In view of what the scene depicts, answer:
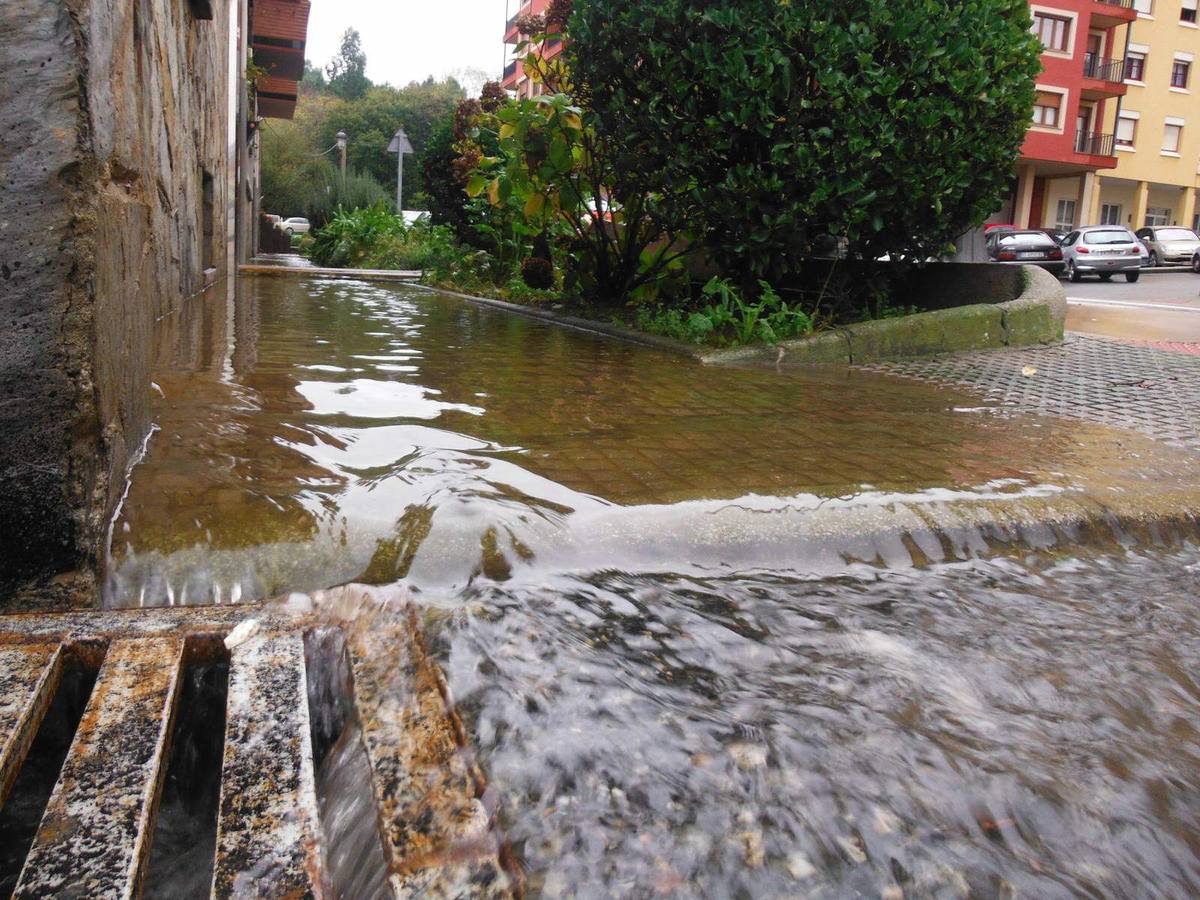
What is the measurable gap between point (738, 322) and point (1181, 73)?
134 ft

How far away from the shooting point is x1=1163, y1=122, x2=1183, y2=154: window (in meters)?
37.4

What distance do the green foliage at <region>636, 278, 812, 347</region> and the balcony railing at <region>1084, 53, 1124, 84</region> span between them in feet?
118

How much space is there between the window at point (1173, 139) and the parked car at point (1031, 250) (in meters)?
18.5

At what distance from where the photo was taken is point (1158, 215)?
3922cm

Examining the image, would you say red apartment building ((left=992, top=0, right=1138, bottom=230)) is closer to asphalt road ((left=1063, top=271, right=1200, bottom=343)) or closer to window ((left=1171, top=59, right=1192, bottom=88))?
window ((left=1171, top=59, right=1192, bottom=88))

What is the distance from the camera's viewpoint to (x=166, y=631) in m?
1.77

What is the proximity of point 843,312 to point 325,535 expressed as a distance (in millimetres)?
5054

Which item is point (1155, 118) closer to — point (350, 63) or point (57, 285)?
point (57, 285)

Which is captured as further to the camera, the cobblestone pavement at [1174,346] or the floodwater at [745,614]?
the cobblestone pavement at [1174,346]

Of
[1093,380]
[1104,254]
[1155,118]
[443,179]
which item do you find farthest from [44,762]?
[1155,118]

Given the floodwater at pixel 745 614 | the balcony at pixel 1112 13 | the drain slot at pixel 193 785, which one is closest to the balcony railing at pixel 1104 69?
the balcony at pixel 1112 13

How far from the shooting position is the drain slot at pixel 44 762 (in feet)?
4.57

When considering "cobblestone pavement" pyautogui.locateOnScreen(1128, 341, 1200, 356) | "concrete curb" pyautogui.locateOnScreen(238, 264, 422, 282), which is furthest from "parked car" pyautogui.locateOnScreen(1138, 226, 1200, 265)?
"cobblestone pavement" pyautogui.locateOnScreen(1128, 341, 1200, 356)

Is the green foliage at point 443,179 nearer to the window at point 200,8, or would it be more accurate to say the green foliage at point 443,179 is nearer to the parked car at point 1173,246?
the window at point 200,8
